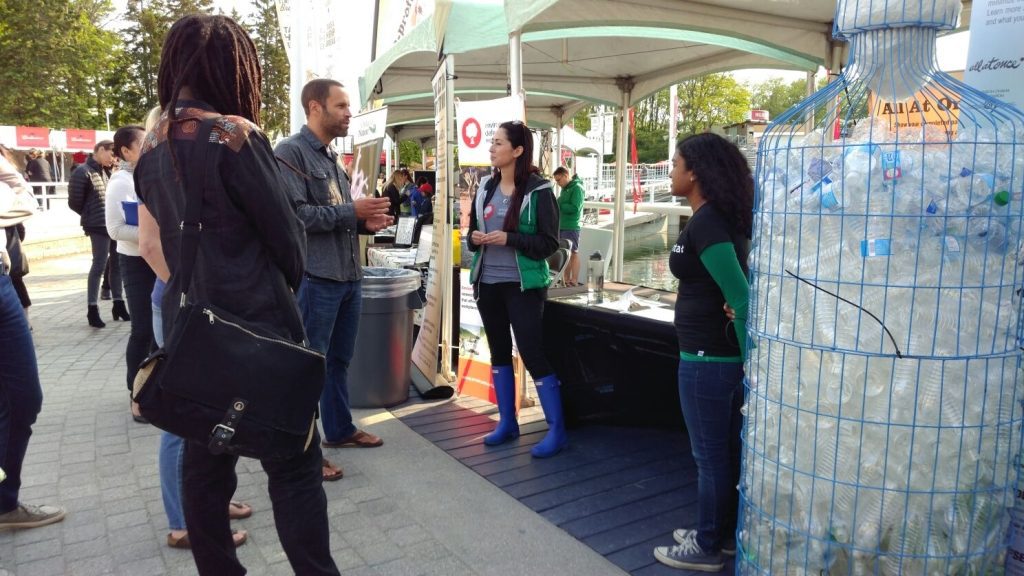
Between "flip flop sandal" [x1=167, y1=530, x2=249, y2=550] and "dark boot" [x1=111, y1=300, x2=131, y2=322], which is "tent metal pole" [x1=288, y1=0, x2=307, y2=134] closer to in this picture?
"dark boot" [x1=111, y1=300, x2=131, y2=322]

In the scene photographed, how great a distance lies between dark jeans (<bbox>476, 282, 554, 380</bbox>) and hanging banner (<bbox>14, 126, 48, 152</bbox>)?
34362 millimetres

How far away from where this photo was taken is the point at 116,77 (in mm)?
43438

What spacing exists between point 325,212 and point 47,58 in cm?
3343

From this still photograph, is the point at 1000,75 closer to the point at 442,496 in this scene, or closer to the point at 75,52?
the point at 442,496

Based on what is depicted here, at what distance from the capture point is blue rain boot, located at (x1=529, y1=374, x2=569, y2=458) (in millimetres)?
3867

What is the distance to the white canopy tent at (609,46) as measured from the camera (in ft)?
14.5

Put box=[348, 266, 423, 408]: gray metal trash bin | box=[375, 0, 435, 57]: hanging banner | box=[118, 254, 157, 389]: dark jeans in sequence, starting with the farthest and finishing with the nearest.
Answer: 1. box=[375, 0, 435, 57]: hanging banner
2. box=[348, 266, 423, 408]: gray metal trash bin
3. box=[118, 254, 157, 389]: dark jeans

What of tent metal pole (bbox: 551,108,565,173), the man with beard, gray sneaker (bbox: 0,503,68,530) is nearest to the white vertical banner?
the man with beard

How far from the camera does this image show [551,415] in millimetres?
3900

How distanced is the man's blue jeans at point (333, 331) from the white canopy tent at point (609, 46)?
1746 millimetres

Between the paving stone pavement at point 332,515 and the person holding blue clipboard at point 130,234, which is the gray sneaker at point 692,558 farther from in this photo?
the person holding blue clipboard at point 130,234

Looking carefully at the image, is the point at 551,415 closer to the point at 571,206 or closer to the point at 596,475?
the point at 596,475

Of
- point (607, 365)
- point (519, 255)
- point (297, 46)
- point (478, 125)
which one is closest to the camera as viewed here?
point (519, 255)

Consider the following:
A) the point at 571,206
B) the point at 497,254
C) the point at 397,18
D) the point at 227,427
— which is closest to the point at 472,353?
the point at 497,254
